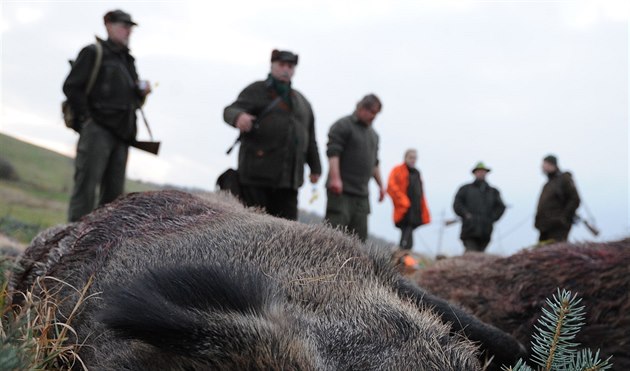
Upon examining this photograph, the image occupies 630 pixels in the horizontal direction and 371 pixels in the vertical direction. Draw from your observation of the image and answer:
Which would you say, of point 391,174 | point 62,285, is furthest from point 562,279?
point 391,174

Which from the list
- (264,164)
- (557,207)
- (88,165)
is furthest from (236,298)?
(557,207)

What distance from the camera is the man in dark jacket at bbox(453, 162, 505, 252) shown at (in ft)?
42.8

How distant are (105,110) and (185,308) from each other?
5.04 metres

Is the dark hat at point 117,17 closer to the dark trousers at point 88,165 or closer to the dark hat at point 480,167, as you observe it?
the dark trousers at point 88,165

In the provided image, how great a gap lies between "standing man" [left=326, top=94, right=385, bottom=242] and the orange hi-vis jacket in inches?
120

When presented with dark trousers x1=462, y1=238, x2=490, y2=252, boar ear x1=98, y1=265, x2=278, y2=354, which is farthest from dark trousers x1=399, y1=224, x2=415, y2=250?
boar ear x1=98, y1=265, x2=278, y2=354

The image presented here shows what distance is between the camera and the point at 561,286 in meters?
4.31

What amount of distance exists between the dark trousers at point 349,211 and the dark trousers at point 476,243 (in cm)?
546

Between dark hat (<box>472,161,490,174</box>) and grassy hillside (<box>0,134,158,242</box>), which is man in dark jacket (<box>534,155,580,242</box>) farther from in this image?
grassy hillside (<box>0,134,158,242</box>)

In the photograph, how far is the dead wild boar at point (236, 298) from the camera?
185 centimetres

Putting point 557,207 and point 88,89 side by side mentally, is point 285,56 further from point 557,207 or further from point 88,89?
point 557,207

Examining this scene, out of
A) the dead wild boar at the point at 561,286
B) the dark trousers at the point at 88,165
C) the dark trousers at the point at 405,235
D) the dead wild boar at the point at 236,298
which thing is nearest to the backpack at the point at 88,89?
the dark trousers at the point at 88,165

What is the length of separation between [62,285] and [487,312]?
282cm

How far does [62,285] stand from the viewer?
9.70ft
